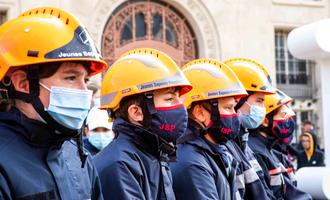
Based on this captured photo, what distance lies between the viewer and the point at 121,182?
126 inches

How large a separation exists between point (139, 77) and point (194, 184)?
79 centimetres

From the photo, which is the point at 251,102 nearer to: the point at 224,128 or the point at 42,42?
the point at 224,128

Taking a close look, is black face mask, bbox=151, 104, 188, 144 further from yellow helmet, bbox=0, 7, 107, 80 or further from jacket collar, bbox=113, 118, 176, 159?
yellow helmet, bbox=0, 7, 107, 80

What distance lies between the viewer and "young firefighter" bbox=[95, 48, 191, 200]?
3266 mm

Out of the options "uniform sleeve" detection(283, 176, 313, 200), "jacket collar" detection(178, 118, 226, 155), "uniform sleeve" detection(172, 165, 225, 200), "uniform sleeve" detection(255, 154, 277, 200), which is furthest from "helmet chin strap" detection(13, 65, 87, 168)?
"uniform sleeve" detection(283, 176, 313, 200)

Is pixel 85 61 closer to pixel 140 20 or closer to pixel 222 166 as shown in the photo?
pixel 222 166

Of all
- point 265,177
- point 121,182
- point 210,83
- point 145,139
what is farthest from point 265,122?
point 121,182

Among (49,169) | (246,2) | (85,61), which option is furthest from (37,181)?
(246,2)

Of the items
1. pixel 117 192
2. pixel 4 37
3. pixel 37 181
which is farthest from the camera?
pixel 117 192

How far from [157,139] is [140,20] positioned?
13.3 m

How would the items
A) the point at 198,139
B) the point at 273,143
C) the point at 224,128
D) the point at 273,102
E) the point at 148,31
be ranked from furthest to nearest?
the point at 148,31 < the point at 273,102 < the point at 273,143 < the point at 224,128 < the point at 198,139

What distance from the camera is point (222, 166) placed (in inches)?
165

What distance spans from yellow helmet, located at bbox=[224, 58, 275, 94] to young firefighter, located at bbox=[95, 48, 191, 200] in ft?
5.79

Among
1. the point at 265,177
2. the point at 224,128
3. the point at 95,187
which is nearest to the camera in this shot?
the point at 95,187
